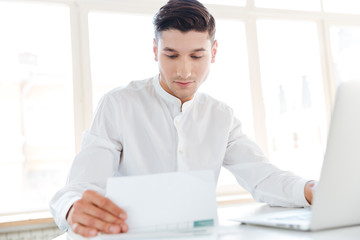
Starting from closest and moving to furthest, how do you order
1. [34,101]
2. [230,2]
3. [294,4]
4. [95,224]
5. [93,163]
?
[95,224] < [93,163] < [34,101] < [230,2] < [294,4]

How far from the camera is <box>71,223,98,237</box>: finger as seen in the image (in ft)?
2.76

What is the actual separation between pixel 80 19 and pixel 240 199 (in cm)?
174

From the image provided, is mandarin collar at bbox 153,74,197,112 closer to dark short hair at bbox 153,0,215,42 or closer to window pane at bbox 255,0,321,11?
dark short hair at bbox 153,0,215,42

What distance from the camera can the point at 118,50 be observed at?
3.06 m

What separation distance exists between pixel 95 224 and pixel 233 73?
9.01 ft

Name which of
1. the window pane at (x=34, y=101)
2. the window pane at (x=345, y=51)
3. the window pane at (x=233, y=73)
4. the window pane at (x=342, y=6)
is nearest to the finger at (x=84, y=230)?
the window pane at (x=34, y=101)

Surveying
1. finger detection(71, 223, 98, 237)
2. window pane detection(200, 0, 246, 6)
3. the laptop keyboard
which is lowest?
the laptop keyboard

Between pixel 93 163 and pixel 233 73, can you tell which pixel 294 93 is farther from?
pixel 93 163

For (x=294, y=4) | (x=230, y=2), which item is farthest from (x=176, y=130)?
(x=294, y=4)

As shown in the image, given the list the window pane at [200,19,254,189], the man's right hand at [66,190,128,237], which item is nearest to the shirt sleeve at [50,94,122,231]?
the man's right hand at [66,190,128,237]

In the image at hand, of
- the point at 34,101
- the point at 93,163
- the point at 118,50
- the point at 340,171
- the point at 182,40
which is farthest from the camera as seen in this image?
the point at 118,50

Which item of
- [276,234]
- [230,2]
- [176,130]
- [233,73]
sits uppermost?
[230,2]

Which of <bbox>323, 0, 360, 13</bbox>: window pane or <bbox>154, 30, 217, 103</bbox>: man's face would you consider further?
<bbox>323, 0, 360, 13</bbox>: window pane

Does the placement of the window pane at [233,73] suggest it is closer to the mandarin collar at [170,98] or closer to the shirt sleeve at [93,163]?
the mandarin collar at [170,98]
